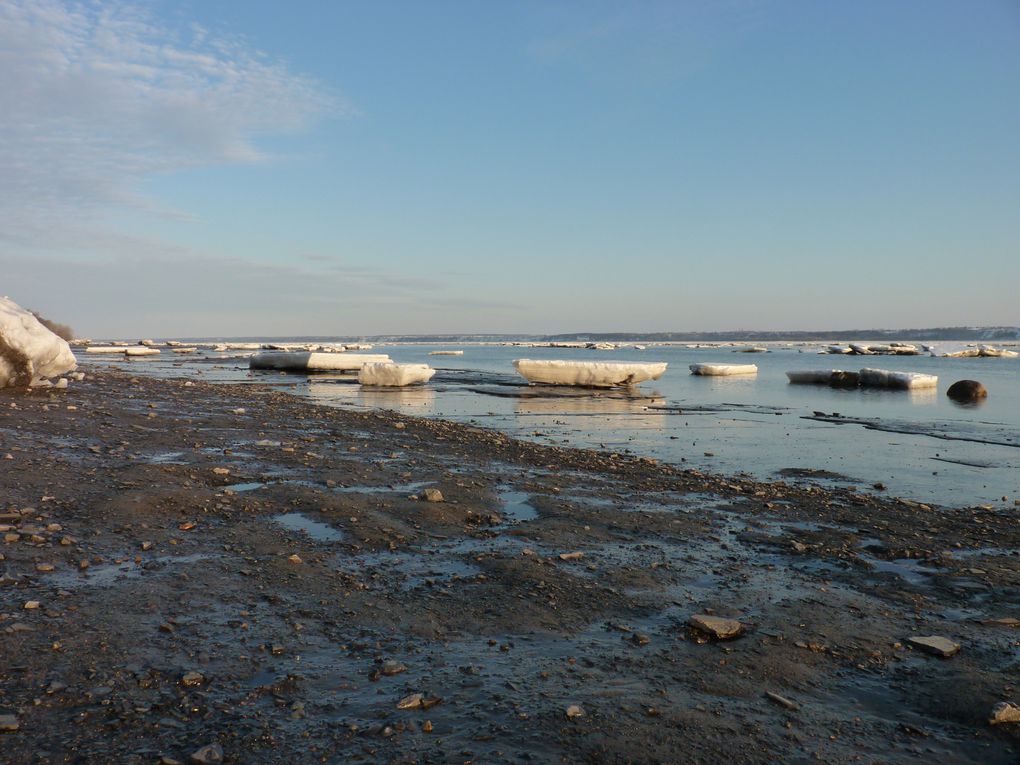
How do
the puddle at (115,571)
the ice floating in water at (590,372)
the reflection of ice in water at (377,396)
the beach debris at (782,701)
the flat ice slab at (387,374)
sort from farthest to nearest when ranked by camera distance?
the ice floating in water at (590,372)
the flat ice slab at (387,374)
the reflection of ice in water at (377,396)
the puddle at (115,571)
the beach debris at (782,701)

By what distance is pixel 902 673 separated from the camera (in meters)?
Answer: 3.50

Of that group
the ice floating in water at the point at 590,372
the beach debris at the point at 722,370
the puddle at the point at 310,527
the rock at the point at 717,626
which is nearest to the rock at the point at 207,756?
the rock at the point at 717,626

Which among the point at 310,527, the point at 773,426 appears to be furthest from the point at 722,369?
the point at 310,527

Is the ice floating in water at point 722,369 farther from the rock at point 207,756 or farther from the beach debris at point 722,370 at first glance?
the rock at point 207,756

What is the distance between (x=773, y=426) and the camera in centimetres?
1531

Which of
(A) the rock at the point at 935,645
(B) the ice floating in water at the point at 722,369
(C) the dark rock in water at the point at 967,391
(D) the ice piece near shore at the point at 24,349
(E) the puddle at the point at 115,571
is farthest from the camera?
(B) the ice floating in water at the point at 722,369

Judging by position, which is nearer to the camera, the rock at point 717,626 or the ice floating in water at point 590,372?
the rock at point 717,626

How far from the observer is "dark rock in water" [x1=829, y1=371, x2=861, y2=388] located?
96.7ft

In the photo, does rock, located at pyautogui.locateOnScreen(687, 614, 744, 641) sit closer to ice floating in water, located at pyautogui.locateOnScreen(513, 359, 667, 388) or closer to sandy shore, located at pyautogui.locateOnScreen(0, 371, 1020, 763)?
sandy shore, located at pyautogui.locateOnScreen(0, 371, 1020, 763)

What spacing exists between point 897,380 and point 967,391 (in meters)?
2.99

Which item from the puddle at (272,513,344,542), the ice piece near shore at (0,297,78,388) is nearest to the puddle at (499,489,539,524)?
the puddle at (272,513,344,542)

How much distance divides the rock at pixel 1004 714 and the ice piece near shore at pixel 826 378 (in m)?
28.4

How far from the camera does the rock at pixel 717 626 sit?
12.7 ft

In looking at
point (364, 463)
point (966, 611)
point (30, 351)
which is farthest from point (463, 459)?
point (30, 351)
